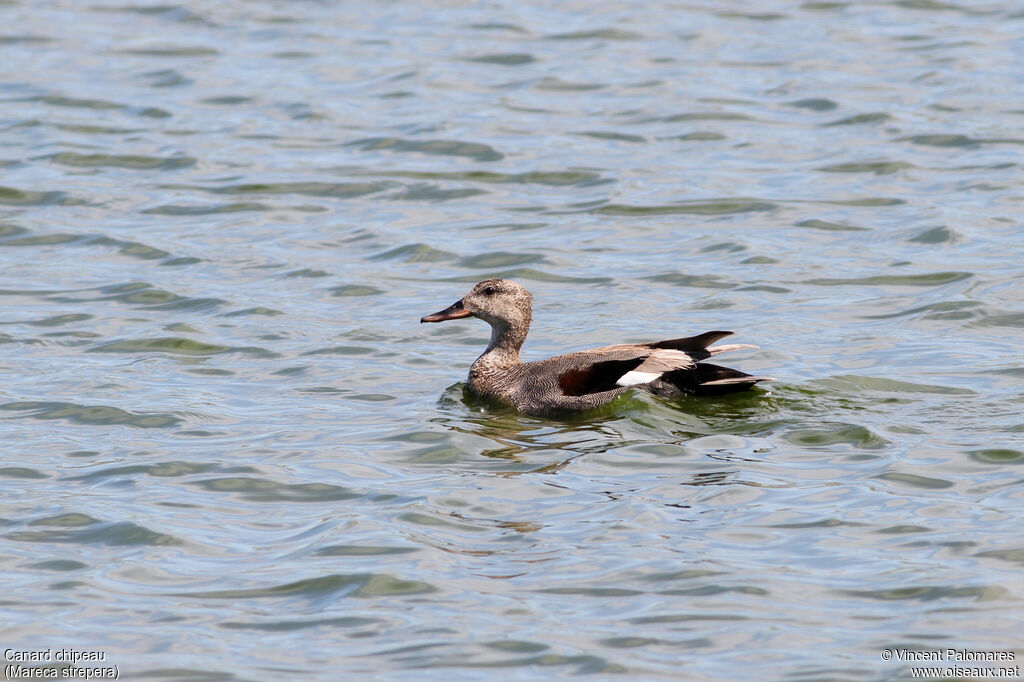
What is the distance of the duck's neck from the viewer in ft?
35.0

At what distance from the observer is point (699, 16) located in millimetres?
22703

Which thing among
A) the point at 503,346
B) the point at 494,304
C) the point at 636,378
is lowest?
the point at 503,346

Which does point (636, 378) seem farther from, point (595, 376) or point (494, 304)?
point (494, 304)

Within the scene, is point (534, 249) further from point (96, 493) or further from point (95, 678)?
point (95, 678)

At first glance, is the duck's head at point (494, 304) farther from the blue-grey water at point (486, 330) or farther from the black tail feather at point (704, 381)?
the black tail feather at point (704, 381)

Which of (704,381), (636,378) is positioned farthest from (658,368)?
(704,381)

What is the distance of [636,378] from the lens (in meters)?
9.63

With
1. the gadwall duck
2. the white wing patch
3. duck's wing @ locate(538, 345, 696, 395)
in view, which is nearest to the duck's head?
the gadwall duck

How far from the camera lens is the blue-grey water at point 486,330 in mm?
6809

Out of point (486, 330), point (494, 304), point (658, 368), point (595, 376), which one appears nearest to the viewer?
point (658, 368)

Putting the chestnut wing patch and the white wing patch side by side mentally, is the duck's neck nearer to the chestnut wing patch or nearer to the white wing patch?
the chestnut wing patch

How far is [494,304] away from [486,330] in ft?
5.72

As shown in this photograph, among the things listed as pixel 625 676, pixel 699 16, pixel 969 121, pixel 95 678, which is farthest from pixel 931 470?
pixel 699 16

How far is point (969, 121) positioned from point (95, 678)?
45.4 feet
